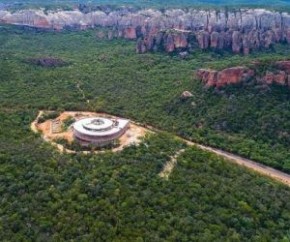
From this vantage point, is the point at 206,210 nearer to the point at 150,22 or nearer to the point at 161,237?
the point at 161,237

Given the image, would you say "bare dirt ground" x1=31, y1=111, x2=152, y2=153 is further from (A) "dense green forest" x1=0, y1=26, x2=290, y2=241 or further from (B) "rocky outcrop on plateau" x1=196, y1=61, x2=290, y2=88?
(B) "rocky outcrop on plateau" x1=196, y1=61, x2=290, y2=88

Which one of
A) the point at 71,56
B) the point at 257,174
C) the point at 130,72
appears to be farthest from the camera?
the point at 71,56

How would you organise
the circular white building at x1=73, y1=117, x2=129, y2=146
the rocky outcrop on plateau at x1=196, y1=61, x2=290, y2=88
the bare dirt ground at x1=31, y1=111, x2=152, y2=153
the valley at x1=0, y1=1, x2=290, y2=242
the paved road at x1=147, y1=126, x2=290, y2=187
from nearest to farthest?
the valley at x1=0, y1=1, x2=290, y2=242 < the paved road at x1=147, y1=126, x2=290, y2=187 < the bare dirt ground at x1=31, y1=111, x2=152, y2=153 < the circular white building at x1=73, y1=117, x2=129, y2=146 < the rocky outcrop on plateau at x1=196, y1=61, x2=290, y2=88

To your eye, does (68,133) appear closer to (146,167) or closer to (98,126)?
(98,126)

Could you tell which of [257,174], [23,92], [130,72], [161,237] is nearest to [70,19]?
[130,72]

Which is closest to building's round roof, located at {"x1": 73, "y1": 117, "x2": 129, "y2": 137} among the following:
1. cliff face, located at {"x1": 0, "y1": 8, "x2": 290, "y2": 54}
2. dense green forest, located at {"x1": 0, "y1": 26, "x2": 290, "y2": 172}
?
dense green forest, located at {"x1": 0, "y1": 26, "x2": 290, "y2": 172}

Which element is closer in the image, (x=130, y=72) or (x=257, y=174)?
(x=257, y=174)

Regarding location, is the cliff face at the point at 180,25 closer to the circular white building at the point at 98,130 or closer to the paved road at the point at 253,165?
the circular white building at the point at 98,130
